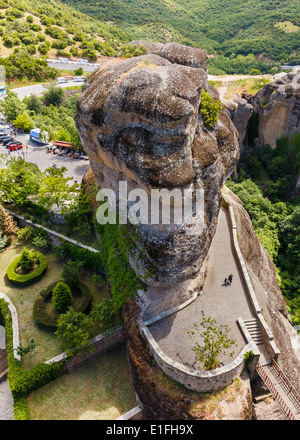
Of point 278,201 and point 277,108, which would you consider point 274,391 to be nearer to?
point 278,201

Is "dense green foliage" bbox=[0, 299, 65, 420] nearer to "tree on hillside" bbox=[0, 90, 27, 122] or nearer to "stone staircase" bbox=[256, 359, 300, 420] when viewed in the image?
"stone staircase" bbox=[256, 359, 300, 420]

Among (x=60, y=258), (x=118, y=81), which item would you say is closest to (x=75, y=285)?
(x=60, y=258)

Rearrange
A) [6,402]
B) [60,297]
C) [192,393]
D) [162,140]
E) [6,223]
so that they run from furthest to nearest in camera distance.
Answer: [6,223]
[60,297]
[6,402]
[192,393]
[162,140]

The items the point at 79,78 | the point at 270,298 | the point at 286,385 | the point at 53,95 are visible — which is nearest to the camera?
the point at 286,385

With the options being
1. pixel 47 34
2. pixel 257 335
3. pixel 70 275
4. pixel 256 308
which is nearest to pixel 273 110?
pixel 256 308

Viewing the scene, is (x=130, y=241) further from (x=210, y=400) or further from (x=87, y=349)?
(x=210, y=400)

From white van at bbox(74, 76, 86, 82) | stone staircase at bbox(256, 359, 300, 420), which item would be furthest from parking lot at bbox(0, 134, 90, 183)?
stone staircase at bbox(256, 359, 300, 420)

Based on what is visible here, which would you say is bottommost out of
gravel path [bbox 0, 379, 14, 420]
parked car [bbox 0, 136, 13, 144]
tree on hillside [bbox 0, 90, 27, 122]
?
gravel path [bbox 0, 379, 14, 420]

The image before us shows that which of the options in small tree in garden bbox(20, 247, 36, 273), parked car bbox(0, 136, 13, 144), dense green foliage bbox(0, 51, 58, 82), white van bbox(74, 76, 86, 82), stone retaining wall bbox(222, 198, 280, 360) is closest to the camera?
stone retaining wall bbox(222, 198, 280, 360)
